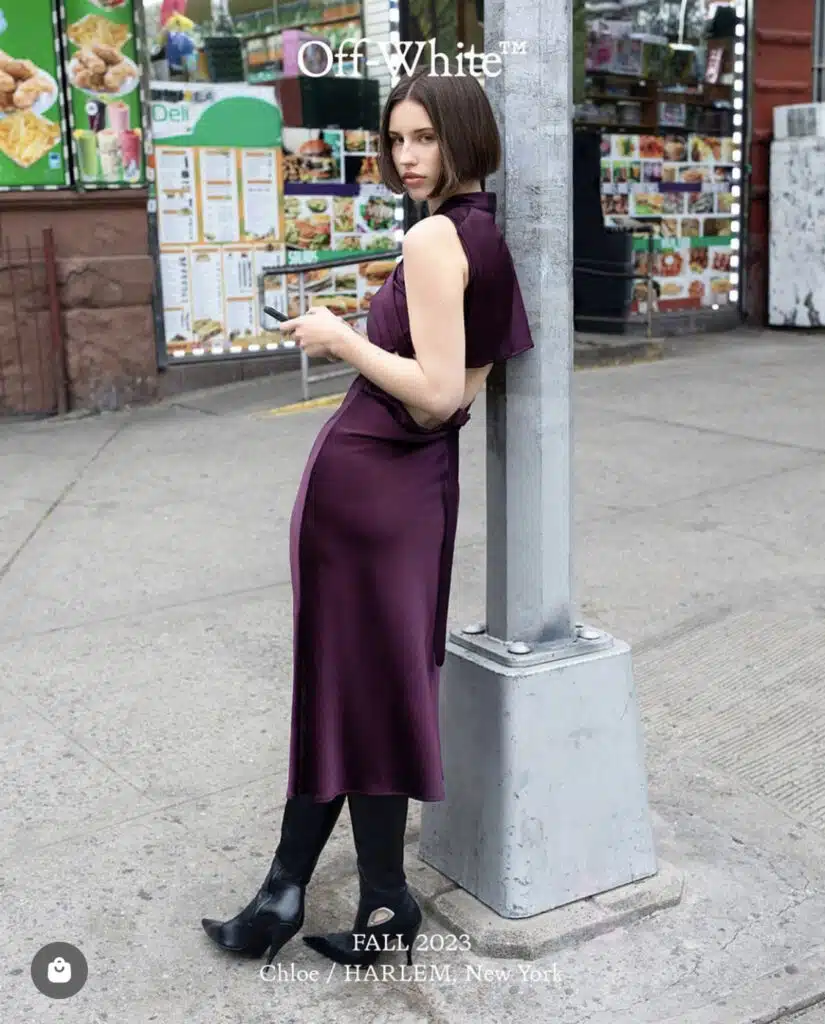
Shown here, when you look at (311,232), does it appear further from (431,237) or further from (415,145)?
(431,237)

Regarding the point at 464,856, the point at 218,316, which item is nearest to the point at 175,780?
the point at 464,856

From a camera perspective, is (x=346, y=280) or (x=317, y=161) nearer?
(x=317, y=161)

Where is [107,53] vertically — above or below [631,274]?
above

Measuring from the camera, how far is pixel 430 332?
8.20ft

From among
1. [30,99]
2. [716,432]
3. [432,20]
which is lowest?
[716,432]

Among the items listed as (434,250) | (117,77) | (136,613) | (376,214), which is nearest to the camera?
(434,250)

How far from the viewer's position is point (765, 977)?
2814 mm

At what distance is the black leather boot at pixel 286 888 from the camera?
2797 mm

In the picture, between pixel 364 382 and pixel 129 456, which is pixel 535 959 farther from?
pixel 129 456

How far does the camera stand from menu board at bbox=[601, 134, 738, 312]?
40.6 ft

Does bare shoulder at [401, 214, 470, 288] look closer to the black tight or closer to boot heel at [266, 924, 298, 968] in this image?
the black tight

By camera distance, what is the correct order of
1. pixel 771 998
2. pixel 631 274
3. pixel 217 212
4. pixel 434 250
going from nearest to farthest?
pixel 434 250
pixel 771 998
pixel 217 212
pixel 631 274

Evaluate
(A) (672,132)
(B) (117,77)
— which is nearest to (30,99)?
(B) (117,77)

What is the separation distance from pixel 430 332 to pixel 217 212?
7.93 meters
